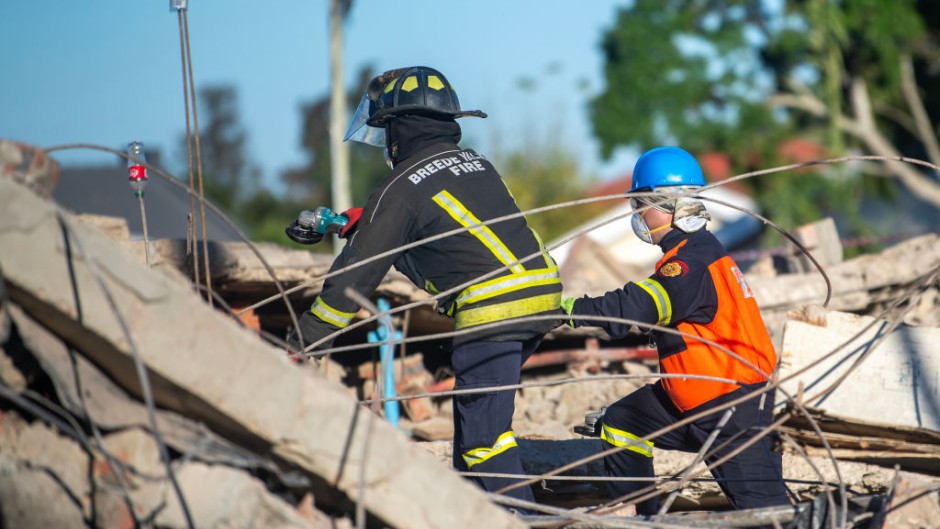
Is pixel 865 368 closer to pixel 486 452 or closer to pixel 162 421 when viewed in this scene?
pixel 486 452

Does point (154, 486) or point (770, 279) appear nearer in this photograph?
point (154, 486)

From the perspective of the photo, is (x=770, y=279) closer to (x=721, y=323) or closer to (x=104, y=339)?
(x=721, y=323)

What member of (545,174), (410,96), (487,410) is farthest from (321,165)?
(487,410)

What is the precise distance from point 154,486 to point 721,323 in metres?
2.60

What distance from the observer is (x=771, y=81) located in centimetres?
2159

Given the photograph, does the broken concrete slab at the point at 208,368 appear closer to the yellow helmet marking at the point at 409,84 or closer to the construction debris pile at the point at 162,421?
the construction debris pile at the point at 162,421

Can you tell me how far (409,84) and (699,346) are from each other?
185 cm

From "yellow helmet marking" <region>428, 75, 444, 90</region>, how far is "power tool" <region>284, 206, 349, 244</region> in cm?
77

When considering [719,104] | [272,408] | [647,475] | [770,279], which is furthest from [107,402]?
[719,104]

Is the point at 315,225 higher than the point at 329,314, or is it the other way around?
the point at 315,225

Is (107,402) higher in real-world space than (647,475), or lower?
higher

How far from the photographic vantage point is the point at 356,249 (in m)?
4.66

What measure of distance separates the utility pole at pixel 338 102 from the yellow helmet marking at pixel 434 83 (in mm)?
11961

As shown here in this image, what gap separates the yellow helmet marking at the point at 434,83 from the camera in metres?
5.01
